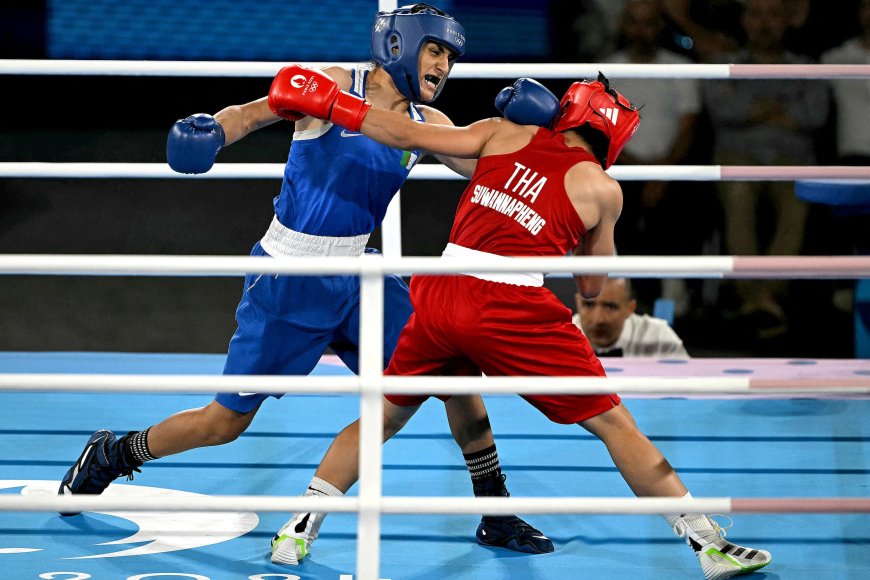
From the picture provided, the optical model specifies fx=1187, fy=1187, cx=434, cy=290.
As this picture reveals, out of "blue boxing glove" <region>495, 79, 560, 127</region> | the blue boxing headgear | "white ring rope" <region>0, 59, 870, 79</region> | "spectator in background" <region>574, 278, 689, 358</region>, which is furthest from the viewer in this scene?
"spectator in background" <region>574, 278, 689, 358</region>

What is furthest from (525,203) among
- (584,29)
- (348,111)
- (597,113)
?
(584,29)

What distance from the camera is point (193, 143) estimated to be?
98.7 inches

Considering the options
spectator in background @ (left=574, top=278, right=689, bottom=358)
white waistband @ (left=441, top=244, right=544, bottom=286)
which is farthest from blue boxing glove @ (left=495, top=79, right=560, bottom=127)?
spectator in background @ (left=574, top=278, right=689, bottom=358)

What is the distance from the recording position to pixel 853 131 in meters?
5.17

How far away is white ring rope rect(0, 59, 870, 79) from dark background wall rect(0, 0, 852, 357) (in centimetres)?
176

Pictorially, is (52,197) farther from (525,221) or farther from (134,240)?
(525,221)

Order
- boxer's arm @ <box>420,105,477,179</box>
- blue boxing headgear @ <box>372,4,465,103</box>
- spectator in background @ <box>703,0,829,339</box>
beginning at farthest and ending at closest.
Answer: spectator in background @ <box>703,0,829,339</box> < boxer's arm @ <box>420,105,477,179</box> < blue boxing headgear @ <box>372,4,465,103</box>

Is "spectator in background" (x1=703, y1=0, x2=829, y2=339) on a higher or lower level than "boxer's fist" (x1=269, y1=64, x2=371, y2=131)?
higher

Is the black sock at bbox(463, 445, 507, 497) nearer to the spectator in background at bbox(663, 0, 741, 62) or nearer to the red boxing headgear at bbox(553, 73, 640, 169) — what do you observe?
the red boxing headgear at bbox(553, 73, 640, 169)

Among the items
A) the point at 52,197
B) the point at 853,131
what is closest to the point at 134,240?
the point at 52,197

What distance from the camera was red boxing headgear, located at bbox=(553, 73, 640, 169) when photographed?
2.50m

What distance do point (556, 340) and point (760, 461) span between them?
1.01 m

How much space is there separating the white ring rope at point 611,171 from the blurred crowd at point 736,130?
1823 millimetres

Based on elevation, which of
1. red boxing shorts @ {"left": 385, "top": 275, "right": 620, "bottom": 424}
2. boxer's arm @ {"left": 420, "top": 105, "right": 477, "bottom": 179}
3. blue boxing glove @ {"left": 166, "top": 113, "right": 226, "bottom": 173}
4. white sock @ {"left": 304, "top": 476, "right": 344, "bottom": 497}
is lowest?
white sock @ {"left": 304, "top": 476, "right": 344, "bottom": 497}
